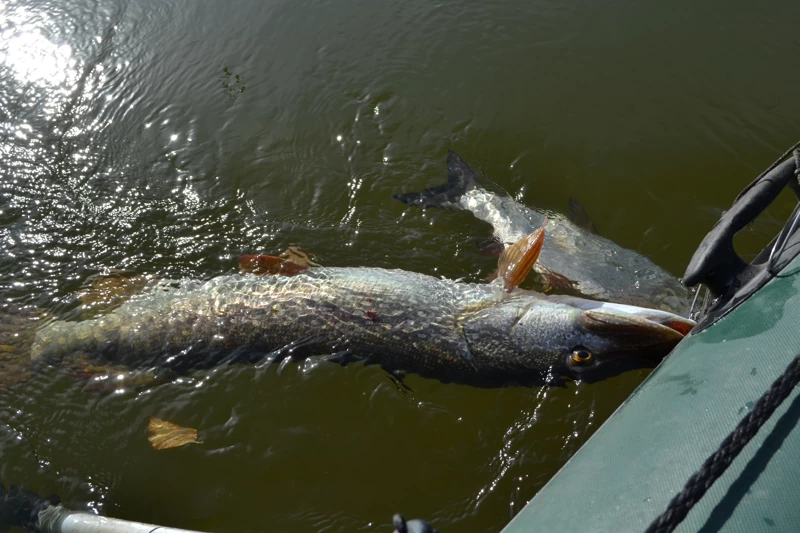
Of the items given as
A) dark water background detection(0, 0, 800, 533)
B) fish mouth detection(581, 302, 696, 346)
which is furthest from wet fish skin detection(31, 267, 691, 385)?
dark water background detection(0, 0, 800, 533)

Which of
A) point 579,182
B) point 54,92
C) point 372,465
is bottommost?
point 372,465

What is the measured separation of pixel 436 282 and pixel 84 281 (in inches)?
114

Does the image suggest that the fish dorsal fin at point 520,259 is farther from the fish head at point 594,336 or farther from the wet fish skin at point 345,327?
the fish head at point 594,336

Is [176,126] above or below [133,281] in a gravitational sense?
above

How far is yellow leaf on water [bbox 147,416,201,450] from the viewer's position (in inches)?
162

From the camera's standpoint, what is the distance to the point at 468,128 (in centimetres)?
595

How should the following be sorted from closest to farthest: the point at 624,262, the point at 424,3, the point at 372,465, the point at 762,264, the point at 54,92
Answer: the point at 762,264
the point at 372,465
the point at 624,262
the point at 54,92
the point at 424,3

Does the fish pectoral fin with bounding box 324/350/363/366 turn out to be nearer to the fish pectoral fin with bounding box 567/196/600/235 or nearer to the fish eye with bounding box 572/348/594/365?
the fish eye with bounding box 572/348/594/365

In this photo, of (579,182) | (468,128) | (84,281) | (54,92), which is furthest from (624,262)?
(54,92)

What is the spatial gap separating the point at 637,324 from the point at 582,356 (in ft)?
1.43

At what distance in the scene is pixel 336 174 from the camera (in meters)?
5.62

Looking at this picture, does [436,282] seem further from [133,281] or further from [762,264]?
[133,281]

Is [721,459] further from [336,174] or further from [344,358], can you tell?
[336,174]

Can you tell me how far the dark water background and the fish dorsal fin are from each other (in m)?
0.76
